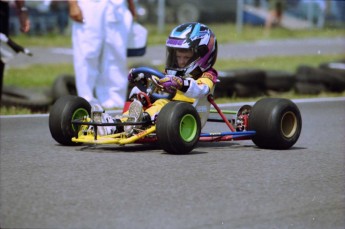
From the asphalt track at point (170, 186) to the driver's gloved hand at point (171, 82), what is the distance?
492 mm

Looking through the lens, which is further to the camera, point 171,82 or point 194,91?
point 194,91

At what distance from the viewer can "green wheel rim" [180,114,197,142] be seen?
6.90 meters

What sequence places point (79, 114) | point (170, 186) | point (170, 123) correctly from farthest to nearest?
point (79, 114) → point (170, 123) → point (170, 186)

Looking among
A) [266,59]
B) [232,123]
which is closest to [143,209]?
[232,123]

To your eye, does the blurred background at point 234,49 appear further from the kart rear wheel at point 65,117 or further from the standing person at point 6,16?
the kart rear wheel at point 65,117

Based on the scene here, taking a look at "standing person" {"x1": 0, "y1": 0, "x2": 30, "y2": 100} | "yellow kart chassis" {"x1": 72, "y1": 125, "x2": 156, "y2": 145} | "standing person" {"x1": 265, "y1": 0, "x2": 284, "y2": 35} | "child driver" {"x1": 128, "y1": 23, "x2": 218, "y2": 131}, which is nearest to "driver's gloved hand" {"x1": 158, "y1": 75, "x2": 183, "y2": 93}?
"child driver" {"x1": 128, "y1": 23, "x2": 218, "y2": 131}

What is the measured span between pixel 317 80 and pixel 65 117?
5998 mm

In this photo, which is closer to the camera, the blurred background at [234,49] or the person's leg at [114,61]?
the person's leg at [114,61]

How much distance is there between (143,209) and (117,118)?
208 centimetres

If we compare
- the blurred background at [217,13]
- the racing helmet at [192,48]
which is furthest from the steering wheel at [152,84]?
the blurred background at [217,13]

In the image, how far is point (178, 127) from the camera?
22.1ft

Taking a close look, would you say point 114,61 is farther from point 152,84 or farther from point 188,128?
point 188,128

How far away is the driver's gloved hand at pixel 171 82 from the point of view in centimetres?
705

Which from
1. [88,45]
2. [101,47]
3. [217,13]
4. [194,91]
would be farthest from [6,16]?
[217,13]
